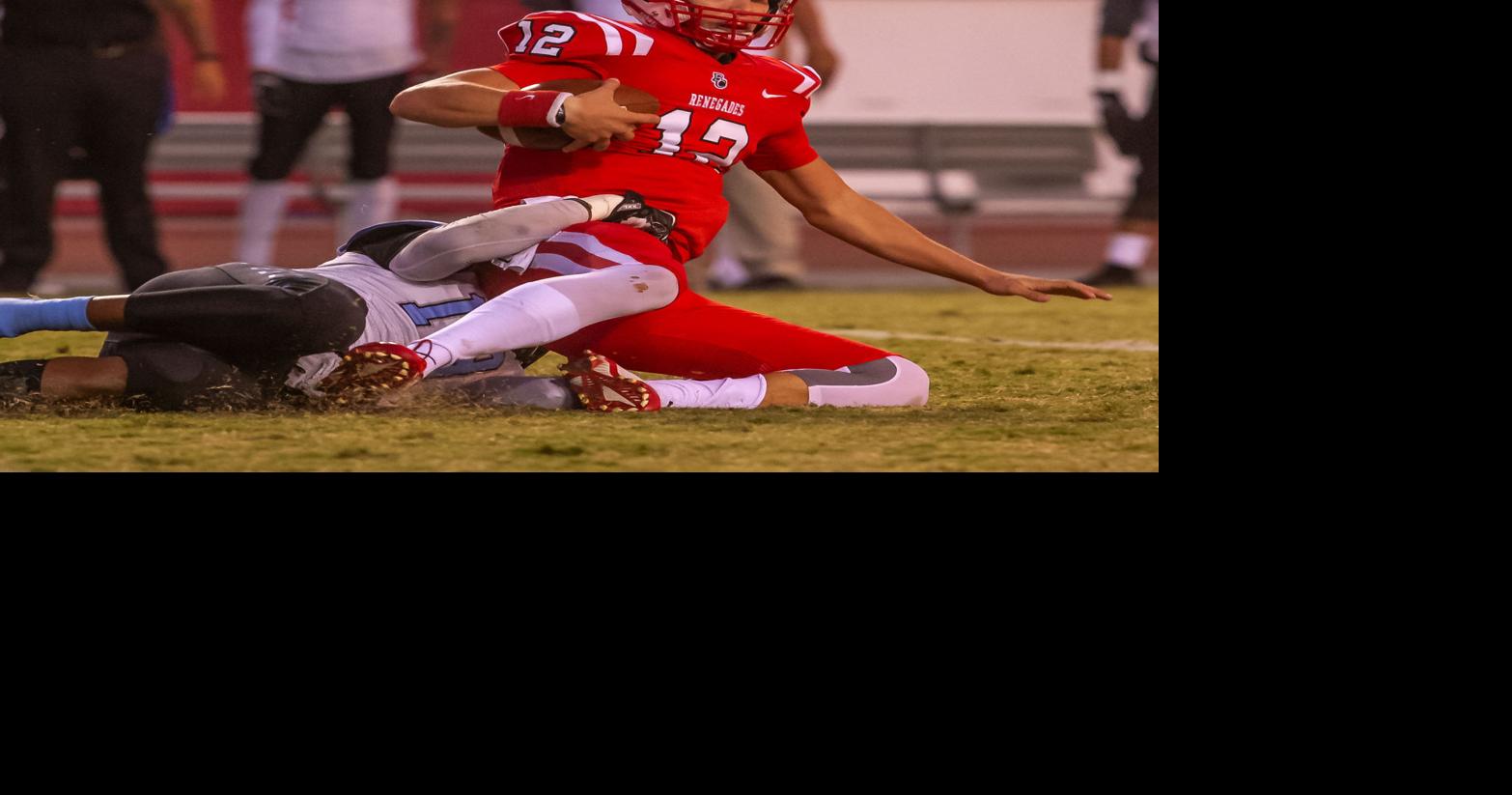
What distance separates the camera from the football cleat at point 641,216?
2990 millimetres

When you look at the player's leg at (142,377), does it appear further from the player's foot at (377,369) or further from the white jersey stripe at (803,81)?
the white jersey stripe at (803,81)

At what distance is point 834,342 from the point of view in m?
3.17

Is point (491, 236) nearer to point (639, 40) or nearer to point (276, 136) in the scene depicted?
point (639, 40)

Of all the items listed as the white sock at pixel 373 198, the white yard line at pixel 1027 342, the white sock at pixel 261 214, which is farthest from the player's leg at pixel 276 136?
the white yard line at pixel 1027 342

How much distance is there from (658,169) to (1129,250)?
4.56m

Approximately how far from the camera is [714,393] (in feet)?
9.96

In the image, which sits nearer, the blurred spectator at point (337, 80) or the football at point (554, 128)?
the football at point (554, 128)

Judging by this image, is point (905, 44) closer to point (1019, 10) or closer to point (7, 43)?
point (1019, 10)

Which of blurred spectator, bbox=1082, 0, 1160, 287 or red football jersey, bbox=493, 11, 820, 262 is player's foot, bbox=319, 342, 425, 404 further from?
blurred spectator, bbox=1082, 0, 1160, 287

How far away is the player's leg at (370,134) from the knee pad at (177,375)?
3328 mm

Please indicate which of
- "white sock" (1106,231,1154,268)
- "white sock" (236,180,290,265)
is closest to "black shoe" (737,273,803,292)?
"white sock" (1106,231,1154,268)

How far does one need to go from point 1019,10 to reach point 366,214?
7433mm

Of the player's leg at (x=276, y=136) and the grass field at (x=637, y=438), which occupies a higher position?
the player's leg at (x=276, y=136)

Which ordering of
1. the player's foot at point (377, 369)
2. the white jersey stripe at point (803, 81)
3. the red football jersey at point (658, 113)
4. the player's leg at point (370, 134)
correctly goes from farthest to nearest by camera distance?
the player's leg at point (370, 134) < the white jersey stripe at point (803, 81) < the red football jersey at point (658, 113) < the player's foot at point (377, 369)
